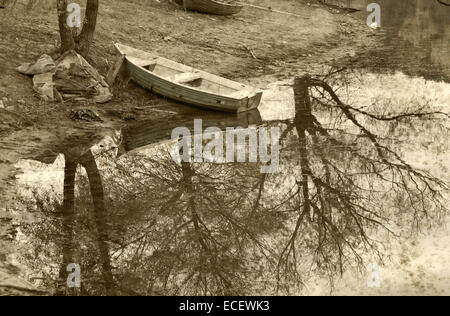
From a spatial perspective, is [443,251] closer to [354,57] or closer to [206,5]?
[354,57]

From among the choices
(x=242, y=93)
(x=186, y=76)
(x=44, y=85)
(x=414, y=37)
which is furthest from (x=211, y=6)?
(x=44, y=85)

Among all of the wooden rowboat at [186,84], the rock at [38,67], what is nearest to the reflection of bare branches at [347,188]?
the wooden rowboat at [186,84]

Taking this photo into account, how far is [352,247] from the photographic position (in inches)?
394

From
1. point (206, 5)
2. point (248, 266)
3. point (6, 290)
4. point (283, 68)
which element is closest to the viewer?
point (6, 290)

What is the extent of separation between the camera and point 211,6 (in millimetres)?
20391

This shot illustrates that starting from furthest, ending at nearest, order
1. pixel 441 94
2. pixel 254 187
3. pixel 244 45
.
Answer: pixel 244 45, pixel 441 94, pixel 254 187

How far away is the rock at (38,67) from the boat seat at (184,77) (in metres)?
2.39

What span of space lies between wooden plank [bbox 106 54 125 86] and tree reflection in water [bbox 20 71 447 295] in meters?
2.13

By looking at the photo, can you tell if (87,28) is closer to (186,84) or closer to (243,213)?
(186,84)

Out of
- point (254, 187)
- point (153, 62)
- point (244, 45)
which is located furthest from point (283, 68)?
point (254, 187)

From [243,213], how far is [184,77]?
16.4ft

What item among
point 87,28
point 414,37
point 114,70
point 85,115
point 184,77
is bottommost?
point 414,37

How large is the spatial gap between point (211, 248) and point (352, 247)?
6.47 ft

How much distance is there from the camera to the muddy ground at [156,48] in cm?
1300
